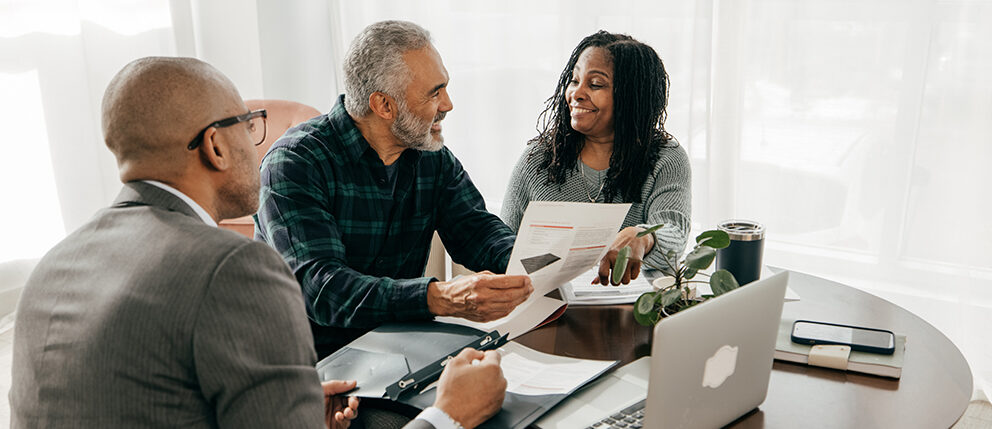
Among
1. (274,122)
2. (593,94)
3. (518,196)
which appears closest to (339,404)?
(518,196)

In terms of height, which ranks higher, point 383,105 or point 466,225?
point 383,105

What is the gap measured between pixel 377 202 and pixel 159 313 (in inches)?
37.0

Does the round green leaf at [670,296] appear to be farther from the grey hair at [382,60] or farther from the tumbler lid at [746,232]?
the grey hair at [382,60]

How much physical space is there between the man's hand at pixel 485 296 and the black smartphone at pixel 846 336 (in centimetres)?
47

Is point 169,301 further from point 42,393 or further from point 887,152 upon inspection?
point 887,152

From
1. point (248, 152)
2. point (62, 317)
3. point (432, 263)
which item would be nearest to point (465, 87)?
point (432, 263)

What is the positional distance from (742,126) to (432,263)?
52.2 inches

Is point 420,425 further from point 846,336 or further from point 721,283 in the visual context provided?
point 846,336

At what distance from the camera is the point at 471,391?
1005mm

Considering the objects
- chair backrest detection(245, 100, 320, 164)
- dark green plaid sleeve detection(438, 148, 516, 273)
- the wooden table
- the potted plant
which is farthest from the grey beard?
chair backrest detection(245, 100, 320, 164)

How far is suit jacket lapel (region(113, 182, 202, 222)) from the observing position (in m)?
0.91

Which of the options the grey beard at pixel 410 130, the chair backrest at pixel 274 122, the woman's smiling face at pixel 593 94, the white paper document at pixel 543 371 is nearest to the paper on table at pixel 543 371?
the white paper document at pixel 543 371

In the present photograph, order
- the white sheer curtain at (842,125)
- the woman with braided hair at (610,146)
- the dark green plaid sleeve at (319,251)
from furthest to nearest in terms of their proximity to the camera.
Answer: the white sheer curtain at (842,125)
the woman with braided hair at (610,146)
the dark green plaid sleeve at (319,251)

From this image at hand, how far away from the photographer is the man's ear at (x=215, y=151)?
96cm
